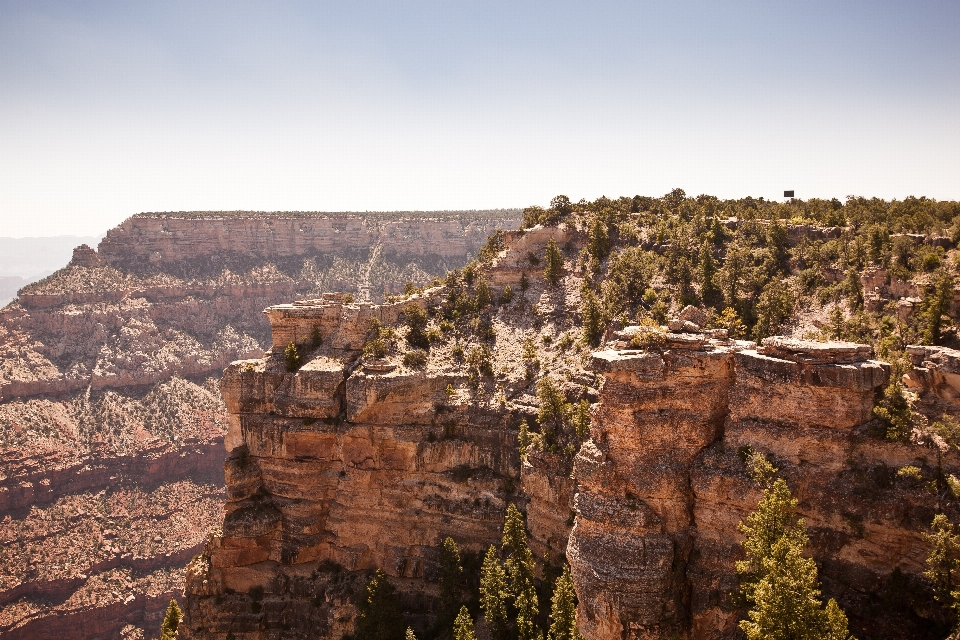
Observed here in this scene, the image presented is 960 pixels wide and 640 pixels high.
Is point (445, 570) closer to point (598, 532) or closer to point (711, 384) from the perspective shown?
point (598, 532)

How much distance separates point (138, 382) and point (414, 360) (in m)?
96.9

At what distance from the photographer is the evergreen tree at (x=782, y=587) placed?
28.8 meters

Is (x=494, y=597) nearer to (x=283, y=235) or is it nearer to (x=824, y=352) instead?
(x=824, y=352)

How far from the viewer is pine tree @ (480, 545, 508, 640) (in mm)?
47688

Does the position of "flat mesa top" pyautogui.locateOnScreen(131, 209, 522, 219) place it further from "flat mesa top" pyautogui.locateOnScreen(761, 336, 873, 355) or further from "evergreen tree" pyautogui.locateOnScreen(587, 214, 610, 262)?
"flat mesa top" pyautogui.locateOnScreen(761, 336, 873, 355)

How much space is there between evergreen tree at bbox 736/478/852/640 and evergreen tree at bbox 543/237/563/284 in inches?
1678

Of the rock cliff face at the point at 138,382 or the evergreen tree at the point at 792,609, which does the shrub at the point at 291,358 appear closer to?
the evergreen tree at the point at 792,609

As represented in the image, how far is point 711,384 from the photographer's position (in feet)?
125

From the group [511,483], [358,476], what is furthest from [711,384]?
[358,476]

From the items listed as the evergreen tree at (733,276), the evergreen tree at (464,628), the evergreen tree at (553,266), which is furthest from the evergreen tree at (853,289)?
the evergreen tree at (464,628)

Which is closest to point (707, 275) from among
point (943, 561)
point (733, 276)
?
point (733, 276)

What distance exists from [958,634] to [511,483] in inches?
1321

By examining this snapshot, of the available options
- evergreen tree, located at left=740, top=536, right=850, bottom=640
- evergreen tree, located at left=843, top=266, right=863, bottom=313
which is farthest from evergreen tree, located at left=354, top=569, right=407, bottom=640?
evergreen tree, located at left=843, top=266, right=863, bottom=313

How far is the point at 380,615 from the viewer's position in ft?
173
